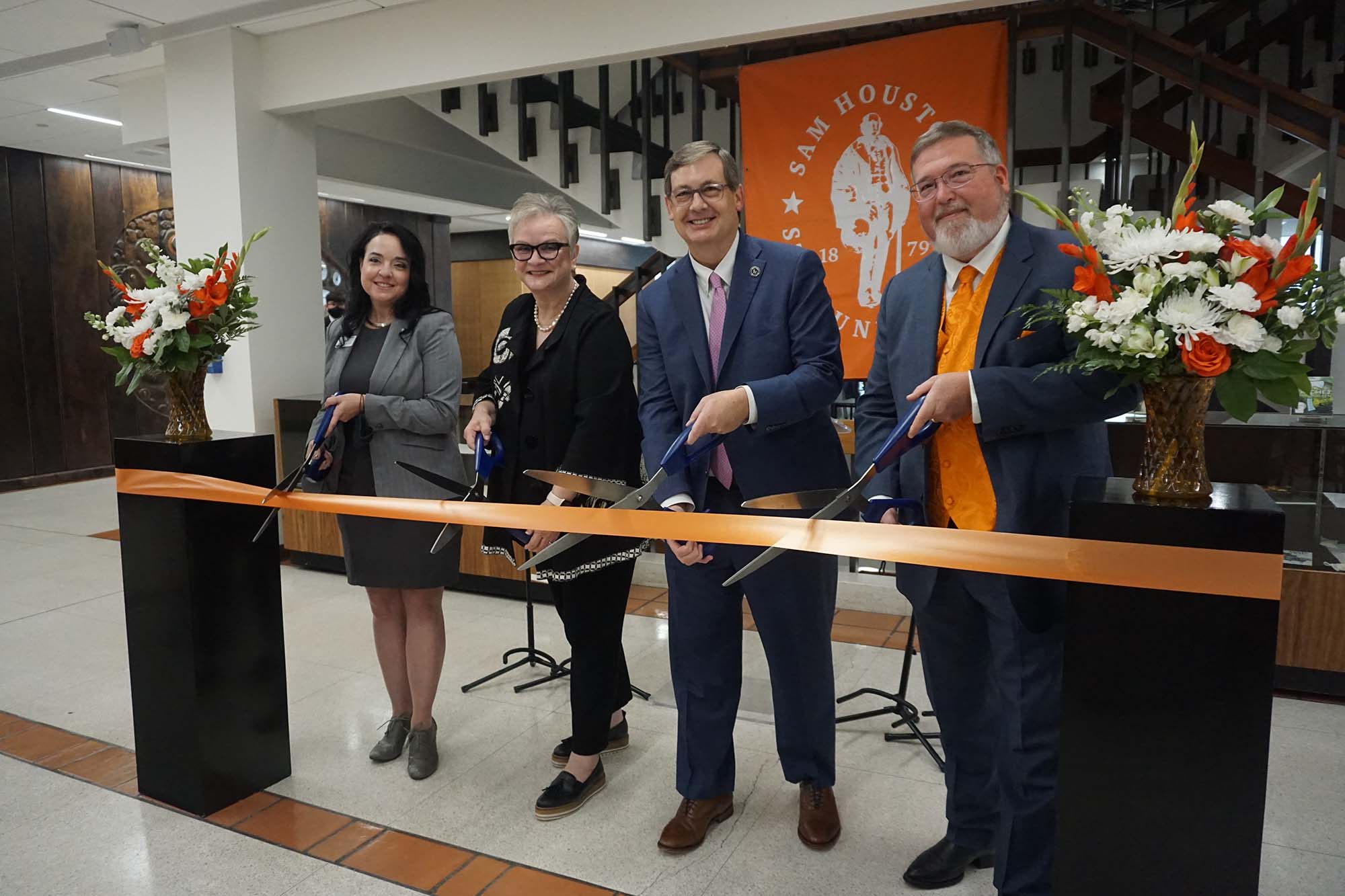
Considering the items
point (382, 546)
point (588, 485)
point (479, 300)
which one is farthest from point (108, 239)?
point (588, 485)

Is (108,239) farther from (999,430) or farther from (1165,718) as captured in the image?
(1165,718)

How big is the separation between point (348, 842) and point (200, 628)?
2.32ft

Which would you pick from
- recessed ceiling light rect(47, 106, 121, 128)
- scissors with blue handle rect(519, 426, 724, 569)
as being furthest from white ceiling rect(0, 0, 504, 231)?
scissors with blue handle rect(519, 426, 724, 569)

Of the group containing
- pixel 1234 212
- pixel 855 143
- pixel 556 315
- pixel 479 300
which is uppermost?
pixel 855 143

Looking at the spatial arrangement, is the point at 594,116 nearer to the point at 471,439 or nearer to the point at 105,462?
the point at 471,439

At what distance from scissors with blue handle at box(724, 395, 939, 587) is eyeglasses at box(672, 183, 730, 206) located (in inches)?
26.9

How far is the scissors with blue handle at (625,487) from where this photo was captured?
5.86 feet

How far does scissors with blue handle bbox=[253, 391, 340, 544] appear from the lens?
2393 millimetres

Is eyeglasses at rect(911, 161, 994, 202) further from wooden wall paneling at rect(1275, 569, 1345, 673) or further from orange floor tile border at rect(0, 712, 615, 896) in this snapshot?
wooden wall paneling at rect(1275, 569, 1345, 673)

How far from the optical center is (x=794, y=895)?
2.03 metres

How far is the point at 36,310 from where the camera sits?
7824 mm

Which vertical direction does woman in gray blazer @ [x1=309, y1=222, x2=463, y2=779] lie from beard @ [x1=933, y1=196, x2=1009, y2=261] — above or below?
below

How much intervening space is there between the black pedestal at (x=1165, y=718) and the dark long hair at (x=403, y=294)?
6.42ft

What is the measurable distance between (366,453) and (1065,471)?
1929mm
